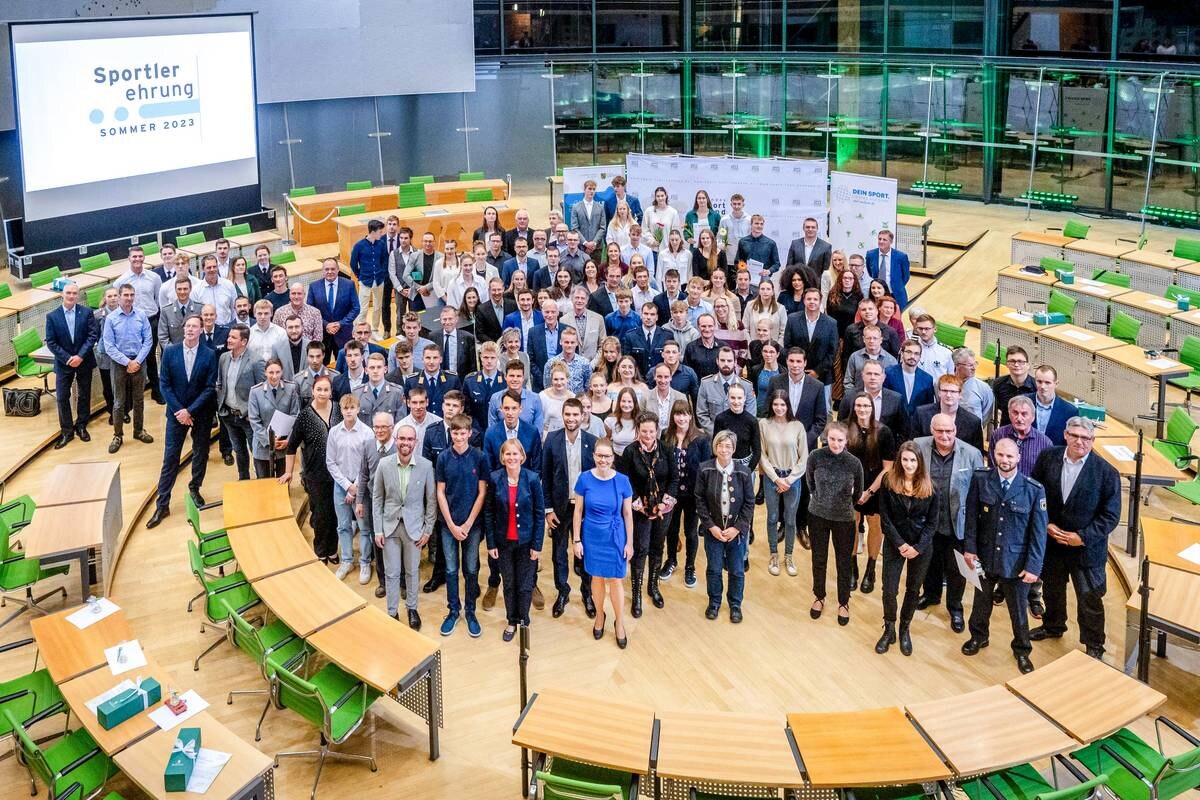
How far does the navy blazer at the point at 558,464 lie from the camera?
23.4 ft

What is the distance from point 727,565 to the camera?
24.4ft

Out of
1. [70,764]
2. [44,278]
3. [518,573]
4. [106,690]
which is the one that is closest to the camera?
[70,764]

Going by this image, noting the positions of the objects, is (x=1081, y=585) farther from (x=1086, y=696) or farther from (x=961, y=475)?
(x=1086, y=696)

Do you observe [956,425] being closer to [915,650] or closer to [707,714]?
[915,650]

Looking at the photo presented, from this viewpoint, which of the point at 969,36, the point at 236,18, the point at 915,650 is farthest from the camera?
the point at 969,36

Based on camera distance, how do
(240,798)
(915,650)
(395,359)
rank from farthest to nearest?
(395,359) < (915,650) < (240,798)

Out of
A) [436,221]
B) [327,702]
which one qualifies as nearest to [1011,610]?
[327,702]

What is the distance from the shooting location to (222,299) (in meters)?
10.6

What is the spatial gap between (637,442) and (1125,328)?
6332mm

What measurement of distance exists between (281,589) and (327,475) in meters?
1.33

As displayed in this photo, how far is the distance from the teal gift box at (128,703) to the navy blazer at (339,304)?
16.5 ft

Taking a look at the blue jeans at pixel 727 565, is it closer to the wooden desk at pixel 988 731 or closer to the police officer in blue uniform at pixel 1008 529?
the police officer in blue uniform at pixel 1008 529

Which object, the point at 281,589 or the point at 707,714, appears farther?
the point at 281,589

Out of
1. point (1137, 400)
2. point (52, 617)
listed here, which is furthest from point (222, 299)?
point (1137, 400)
